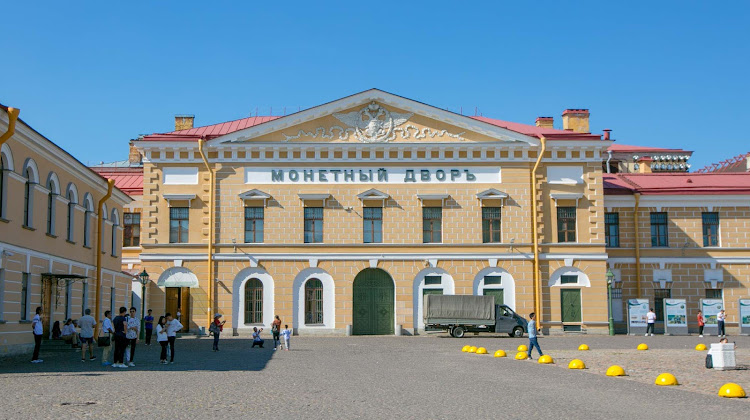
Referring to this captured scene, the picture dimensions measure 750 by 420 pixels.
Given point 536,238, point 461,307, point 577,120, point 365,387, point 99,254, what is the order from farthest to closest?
1. point 577,120
2. point 536,238
3. point 461,307
4. point 99,254
5. point 365,387

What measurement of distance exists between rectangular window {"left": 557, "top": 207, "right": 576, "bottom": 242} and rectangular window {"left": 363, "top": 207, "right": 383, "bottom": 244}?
8739 millimetres

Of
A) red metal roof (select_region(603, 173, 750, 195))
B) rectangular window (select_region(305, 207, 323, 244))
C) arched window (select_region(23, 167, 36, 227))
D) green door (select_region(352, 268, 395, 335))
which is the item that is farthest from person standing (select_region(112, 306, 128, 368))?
red metal roof (select_region(603, 173, 750, 195))

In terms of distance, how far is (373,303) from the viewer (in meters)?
41.8

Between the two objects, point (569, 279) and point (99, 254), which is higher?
point (99, 254)

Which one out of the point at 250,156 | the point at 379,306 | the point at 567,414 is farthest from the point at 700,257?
the point at 567,414

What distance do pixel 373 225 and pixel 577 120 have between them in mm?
13740

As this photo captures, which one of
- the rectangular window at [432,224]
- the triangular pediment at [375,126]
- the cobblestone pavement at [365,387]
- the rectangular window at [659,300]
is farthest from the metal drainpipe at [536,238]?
the cobblestone pavement at [365,387]

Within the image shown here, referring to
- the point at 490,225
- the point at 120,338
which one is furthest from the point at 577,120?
the point at 120,338

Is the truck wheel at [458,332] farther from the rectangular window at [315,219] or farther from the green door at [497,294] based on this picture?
the rectangular window at [315,219]

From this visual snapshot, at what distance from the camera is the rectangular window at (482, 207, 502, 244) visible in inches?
1655

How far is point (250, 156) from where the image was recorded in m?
41.9

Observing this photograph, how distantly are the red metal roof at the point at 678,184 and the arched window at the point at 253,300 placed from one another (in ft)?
60.2

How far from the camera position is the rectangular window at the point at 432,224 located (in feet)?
138

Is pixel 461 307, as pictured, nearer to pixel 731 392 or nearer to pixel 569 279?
pixel 569 279
